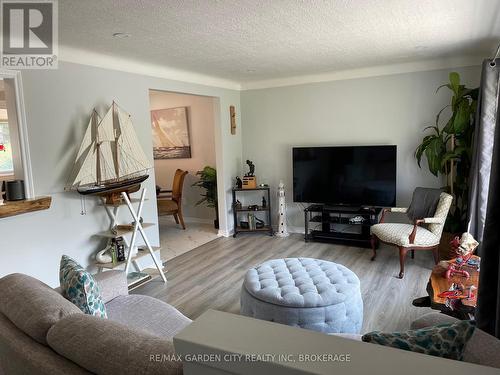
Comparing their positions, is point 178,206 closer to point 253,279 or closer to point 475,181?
point 253,279

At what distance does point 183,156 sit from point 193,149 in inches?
9.7

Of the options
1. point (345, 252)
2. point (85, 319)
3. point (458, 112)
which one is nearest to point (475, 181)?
point (458, 112)

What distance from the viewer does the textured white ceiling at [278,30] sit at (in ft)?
7.48

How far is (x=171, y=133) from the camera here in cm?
639

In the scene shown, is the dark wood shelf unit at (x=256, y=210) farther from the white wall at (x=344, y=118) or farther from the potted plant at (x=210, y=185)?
the potted plant at (x=210, y=185)

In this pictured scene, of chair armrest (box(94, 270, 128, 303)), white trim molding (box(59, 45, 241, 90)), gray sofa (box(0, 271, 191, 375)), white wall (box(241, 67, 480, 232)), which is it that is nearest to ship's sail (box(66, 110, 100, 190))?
white trim molding (box(59, 45, 241, 90))

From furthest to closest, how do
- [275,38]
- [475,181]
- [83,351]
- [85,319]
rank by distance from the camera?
[475,181] → [275,38] → [85,319] → [83,351]

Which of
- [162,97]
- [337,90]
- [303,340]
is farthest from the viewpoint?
[162,97]

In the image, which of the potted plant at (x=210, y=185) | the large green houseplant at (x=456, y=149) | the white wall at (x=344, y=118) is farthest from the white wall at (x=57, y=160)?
the large green houseplant at (x=456, y=149)

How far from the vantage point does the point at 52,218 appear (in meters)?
3.06

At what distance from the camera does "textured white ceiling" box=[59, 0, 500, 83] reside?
228 cm

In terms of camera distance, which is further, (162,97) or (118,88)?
(162,97)

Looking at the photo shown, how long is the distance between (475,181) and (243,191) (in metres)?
3.20

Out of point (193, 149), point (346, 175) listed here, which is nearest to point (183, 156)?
point (193, 149)
